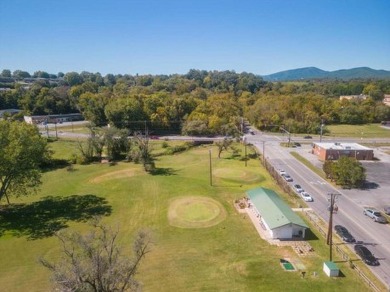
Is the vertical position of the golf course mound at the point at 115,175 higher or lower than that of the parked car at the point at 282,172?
lower

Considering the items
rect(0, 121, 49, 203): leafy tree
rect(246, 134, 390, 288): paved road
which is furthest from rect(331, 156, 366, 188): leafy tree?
rect(0, 121, 49, 203): leafy tree

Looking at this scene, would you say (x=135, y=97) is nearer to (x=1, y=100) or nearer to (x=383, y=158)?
(x=1, y=100)

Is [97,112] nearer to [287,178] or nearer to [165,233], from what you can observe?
[287,178]

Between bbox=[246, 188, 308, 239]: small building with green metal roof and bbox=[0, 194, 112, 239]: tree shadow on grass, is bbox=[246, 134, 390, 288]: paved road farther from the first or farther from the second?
bbox=[0, 194, 112, 239]: tree shadow on grass

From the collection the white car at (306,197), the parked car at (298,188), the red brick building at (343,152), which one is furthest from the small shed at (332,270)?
the red brick building at (343,152)

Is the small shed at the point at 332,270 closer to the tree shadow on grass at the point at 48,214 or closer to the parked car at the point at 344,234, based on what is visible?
the parked car at the point at 344,234

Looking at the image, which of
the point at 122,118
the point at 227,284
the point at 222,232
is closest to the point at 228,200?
the point at 222,232
